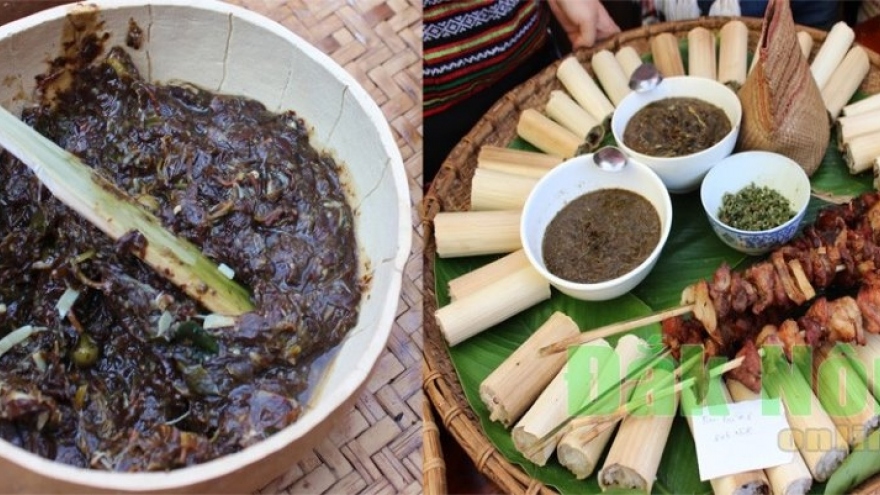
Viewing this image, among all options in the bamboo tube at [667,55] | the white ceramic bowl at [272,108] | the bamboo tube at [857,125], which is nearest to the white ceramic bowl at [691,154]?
the bamboo tube at [667,55]

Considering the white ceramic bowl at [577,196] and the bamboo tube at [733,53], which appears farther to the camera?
the bamboo tube at [733,53]

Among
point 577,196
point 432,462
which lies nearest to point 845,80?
point 577,196

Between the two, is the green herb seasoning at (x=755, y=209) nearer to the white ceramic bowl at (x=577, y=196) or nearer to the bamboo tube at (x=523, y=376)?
the white ceramic bowl at (x=577, y=196)

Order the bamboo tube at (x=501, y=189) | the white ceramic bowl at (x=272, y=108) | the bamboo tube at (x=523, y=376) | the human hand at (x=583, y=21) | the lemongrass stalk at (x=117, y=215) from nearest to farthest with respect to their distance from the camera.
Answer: the white ceramic bowl at (x=272, y=108) → the lemongrass stalk at (x=117, y=215) → the bamboo tube at (x=523, y=376) → the bamboo tube at (x=501, y=189) → the human hand at (x=583, y=21)

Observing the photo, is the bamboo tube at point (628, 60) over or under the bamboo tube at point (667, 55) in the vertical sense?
over

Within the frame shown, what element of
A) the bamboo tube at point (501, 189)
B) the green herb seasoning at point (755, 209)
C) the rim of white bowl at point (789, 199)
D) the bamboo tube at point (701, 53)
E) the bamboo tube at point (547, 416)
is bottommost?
the green herb seasoning at point (755, 209)

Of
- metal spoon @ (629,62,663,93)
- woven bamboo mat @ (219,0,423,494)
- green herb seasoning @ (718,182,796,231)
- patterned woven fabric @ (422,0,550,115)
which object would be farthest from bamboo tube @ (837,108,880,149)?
woven bamboo mat @ (219,0,423,494)

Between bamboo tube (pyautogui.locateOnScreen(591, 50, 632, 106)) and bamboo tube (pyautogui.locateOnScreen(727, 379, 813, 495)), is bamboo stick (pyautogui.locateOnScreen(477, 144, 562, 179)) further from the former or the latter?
bamboo tube (pyautogui.locateOnScreen(727, 379, 813, 495))
